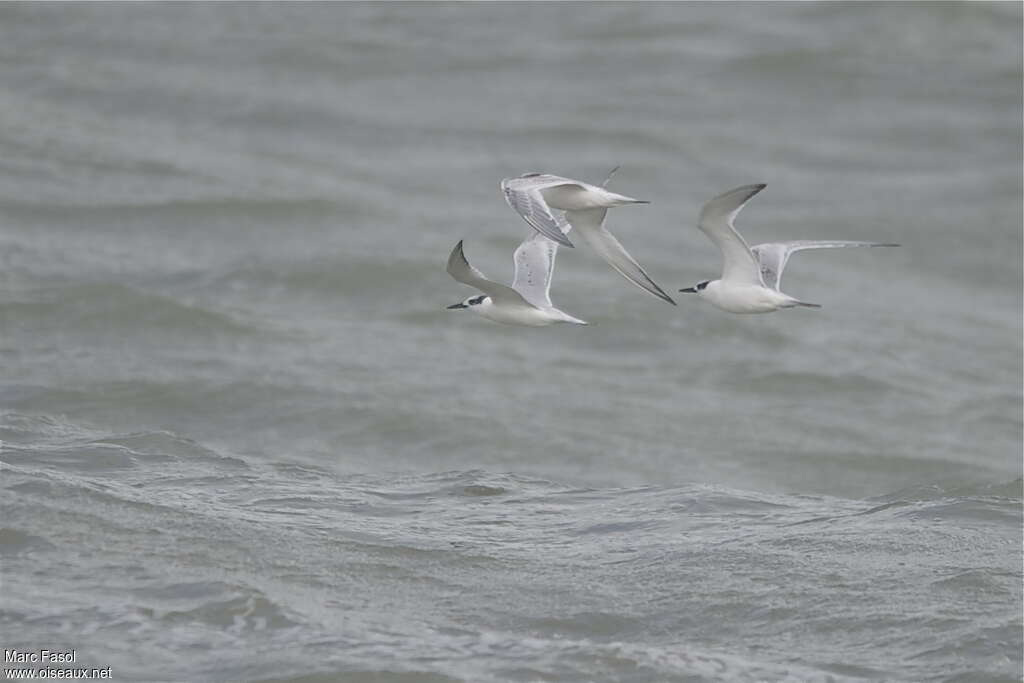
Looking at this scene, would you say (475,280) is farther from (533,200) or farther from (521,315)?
(521,315)

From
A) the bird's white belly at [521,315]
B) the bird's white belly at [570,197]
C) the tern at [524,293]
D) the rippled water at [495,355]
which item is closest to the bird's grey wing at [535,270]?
the tern at [524,293]

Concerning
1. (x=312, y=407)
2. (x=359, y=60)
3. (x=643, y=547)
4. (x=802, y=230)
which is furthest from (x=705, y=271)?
(x=643, y=547)

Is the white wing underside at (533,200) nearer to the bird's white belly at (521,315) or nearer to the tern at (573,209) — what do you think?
the tern at (573,209)

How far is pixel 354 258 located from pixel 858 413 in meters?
6.07

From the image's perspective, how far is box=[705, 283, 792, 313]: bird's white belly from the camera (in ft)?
33.7

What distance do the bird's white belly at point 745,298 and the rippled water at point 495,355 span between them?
3.75 ft

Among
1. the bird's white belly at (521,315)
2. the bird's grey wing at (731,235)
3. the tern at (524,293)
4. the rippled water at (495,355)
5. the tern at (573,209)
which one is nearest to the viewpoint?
the rippled water at (495,355)

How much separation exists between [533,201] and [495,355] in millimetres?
9098

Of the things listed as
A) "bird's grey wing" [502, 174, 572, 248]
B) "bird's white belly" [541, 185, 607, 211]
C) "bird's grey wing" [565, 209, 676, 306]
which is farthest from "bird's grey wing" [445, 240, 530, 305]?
"bird's grey wing" [565, 209, 676, 306]

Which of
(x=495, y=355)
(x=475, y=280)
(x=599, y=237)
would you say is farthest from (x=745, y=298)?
(x=495, y=355)

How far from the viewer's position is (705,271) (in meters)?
20.4

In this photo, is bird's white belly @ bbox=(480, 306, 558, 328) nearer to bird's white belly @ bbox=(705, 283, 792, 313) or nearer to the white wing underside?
the white wing underside

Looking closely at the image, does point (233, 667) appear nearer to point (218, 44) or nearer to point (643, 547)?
point (643, 547)

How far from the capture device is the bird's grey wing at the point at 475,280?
8938 mm
